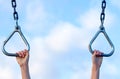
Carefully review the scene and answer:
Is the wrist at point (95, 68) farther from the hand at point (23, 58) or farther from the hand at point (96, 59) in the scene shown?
the hand at point (23, 58)

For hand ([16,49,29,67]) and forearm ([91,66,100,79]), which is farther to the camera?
hand ([16,49,29,67])

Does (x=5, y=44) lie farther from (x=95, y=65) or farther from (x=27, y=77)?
(x=95, y=65)

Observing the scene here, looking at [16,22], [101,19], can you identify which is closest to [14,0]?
[16,22]

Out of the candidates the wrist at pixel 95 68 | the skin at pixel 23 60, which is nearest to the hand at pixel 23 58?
the skin at pixel 23 60

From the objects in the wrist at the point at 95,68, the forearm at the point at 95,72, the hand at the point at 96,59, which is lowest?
the forearm at the point at 95,72

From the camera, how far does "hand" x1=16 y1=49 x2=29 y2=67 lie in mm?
11266

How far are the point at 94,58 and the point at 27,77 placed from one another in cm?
92

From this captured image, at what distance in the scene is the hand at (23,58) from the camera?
11.3 metres

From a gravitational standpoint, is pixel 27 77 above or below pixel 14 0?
below

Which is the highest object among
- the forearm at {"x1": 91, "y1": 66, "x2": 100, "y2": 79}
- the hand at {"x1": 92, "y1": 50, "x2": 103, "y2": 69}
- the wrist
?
the hand at {"x1": 92, "y1": 50, "x2": 103, "y2": 69}

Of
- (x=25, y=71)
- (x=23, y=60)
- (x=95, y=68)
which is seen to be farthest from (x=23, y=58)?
(x=95, y=68)

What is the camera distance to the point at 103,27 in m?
11.2

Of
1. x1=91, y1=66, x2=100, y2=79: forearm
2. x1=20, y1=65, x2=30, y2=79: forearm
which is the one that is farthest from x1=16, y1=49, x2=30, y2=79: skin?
x1=91, y1=66, x2=100, y2=79: forearm

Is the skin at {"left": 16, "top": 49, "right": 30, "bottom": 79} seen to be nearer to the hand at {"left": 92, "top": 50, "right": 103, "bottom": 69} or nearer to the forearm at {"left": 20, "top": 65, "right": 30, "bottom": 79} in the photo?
the forearm at {"left": 20, "top": 65, "right": 30, "bottom": 79}
